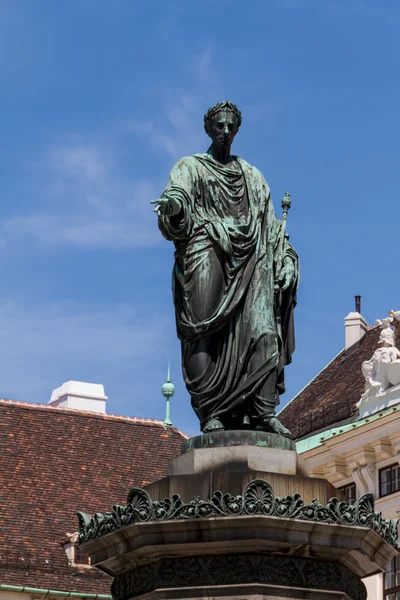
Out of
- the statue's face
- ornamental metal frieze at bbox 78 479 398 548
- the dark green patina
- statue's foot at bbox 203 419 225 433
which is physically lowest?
ornamental metal frieze at bbox 78 479 398 548

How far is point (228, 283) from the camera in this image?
40.9 feet

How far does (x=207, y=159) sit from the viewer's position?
42.4 ft

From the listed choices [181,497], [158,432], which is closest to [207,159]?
[181,497]

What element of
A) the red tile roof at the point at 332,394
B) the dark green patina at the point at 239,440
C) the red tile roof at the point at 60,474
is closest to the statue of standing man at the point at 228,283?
the dark green patina at the point at 239,440

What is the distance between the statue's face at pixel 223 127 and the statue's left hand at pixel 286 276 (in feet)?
3.30

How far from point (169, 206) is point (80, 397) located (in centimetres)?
4051

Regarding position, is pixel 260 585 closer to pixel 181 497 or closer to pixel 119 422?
pixel 181 497

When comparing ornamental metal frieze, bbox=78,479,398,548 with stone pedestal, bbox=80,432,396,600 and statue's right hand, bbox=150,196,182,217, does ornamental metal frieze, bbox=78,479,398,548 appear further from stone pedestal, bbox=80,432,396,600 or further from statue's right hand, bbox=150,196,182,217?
statue's right hand, bbox=150,196,182,217

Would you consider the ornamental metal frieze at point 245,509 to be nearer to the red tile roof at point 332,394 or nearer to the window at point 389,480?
the window at point 389,480

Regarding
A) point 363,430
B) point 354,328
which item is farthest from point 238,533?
point 354,328

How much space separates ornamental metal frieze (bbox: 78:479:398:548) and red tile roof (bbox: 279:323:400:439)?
108ft

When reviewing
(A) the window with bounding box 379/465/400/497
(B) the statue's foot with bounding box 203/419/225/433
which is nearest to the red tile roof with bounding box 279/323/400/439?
(A) the window with bounding box 379/465/400/497

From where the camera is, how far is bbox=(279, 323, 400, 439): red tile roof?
45.6 meters

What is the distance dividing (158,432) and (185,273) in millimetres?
37337
